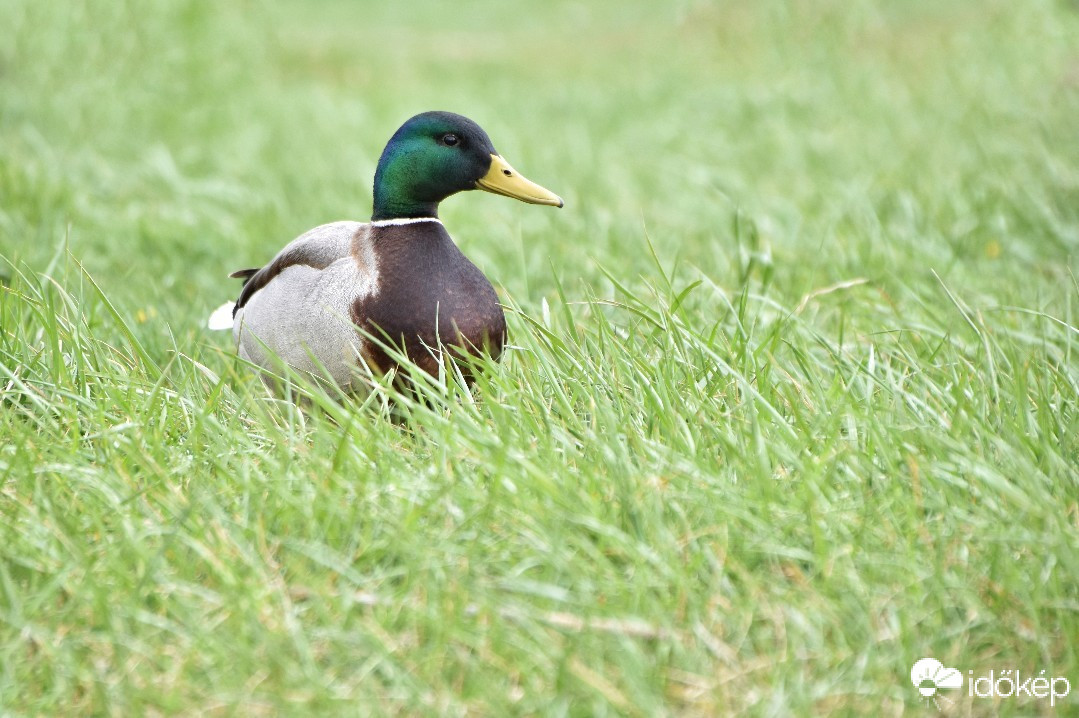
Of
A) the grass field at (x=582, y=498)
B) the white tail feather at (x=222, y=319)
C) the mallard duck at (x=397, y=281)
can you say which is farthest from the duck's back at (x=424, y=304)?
the white tail feather at (x=222, y=319)

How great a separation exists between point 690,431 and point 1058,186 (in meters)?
3.17

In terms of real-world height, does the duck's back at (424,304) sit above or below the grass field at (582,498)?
above

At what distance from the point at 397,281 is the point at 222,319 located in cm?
99

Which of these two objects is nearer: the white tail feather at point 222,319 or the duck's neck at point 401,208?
the duck's neck at point 401,208

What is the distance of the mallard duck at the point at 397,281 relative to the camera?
8.59 ft

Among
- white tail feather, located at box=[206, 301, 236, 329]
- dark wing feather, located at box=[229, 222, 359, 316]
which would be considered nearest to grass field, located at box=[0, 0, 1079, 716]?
white tail feather, located at box=[206, 301, 236, 329]

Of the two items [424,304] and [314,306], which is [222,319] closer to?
[314,306]

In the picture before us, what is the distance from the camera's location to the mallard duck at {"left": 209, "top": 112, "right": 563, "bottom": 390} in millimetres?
2619

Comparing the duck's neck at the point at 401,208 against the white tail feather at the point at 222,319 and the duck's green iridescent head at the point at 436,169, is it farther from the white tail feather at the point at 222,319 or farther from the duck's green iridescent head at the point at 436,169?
the white tail feather at the point at 222,319

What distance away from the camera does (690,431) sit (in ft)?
7.65

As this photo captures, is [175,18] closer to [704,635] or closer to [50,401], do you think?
[50,401]

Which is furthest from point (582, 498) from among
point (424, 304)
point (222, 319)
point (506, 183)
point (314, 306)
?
point (222, 319)

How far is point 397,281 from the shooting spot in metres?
2.65

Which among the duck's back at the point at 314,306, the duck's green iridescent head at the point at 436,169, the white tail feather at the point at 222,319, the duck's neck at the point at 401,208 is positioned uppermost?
the duck's green iridescent head at the point at 436,169
